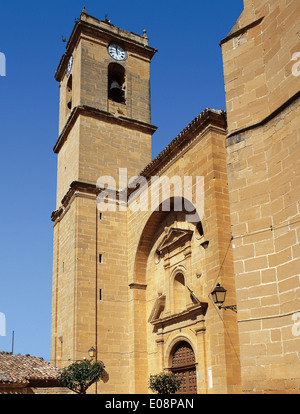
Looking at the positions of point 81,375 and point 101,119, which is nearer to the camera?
point 81,375

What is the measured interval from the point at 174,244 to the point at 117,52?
399 inches

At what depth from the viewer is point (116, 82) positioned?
2084 cm

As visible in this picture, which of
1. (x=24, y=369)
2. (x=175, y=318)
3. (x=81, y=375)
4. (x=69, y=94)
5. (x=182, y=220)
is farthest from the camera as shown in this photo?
(x=69, y=94)

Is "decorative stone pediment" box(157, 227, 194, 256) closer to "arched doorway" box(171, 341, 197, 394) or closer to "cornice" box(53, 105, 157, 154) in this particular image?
"arched doorway" box(171, 341, 197, 394)

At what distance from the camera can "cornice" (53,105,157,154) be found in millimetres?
19203

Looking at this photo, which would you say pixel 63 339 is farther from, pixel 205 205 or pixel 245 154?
pixel 245 154

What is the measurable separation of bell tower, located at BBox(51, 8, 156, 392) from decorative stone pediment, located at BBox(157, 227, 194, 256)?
2.39 metres

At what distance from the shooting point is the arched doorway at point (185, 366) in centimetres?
1376

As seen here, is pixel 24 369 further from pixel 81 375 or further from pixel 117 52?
pixel 117 52

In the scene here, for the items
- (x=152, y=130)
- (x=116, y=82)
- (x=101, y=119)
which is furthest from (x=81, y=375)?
(x=116, y=82)

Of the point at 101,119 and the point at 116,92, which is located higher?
the point at 116,92

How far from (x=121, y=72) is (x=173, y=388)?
13766 millimetres

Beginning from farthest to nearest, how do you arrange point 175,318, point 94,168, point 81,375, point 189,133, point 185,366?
point 94,168, point 175,318, point 189,133, point 81,375, point 185,366

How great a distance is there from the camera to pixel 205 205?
13.2 metres
